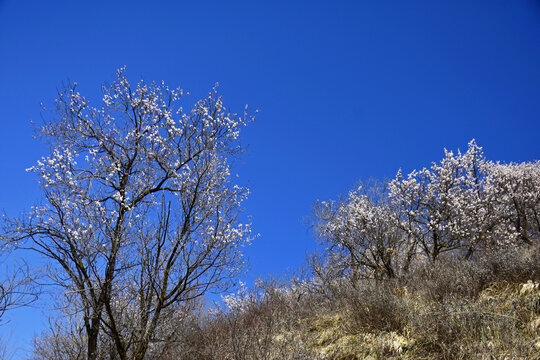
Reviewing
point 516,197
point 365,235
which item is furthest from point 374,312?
point 516,197

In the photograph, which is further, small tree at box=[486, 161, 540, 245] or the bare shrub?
small tree at box=[486, 161, 540, 245]

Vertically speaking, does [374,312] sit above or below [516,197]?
below

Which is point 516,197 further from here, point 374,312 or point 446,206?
point 374,312

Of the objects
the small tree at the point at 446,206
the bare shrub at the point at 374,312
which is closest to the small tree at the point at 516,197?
the small tree at the point at 446,206

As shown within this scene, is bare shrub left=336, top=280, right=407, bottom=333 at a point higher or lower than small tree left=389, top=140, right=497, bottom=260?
lower

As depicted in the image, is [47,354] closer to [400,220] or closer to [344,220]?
[344,220]

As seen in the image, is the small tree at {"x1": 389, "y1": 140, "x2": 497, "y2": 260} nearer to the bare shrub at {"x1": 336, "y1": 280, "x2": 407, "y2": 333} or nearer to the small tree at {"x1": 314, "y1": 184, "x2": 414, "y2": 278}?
the small tree at {"x1": 314, "y1": 184, "x2": 414, "y2": 278}

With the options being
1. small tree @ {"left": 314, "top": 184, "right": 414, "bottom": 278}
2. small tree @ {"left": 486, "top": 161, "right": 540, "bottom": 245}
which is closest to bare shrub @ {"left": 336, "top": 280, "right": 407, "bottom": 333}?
small tree @ {"left": 314, "top": 184, "right": 414, "bottom": 278}

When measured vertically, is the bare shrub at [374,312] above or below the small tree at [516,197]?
below

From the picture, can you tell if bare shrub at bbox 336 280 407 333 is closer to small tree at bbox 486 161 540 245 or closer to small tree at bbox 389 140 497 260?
small tree at bbox 389 140 497 260

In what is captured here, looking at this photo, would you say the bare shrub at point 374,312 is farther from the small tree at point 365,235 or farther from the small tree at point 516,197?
the small tree at point 516,197

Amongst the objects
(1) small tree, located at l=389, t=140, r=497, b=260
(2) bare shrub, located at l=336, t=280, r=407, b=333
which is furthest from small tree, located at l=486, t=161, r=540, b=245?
(2) bare shrub, located at l=336, t=280, r=407, b=333

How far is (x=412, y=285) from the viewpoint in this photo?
8484 mm

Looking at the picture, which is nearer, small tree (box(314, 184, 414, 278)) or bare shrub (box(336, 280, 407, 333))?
bare shrub (box(336, 280, 407, 333))
